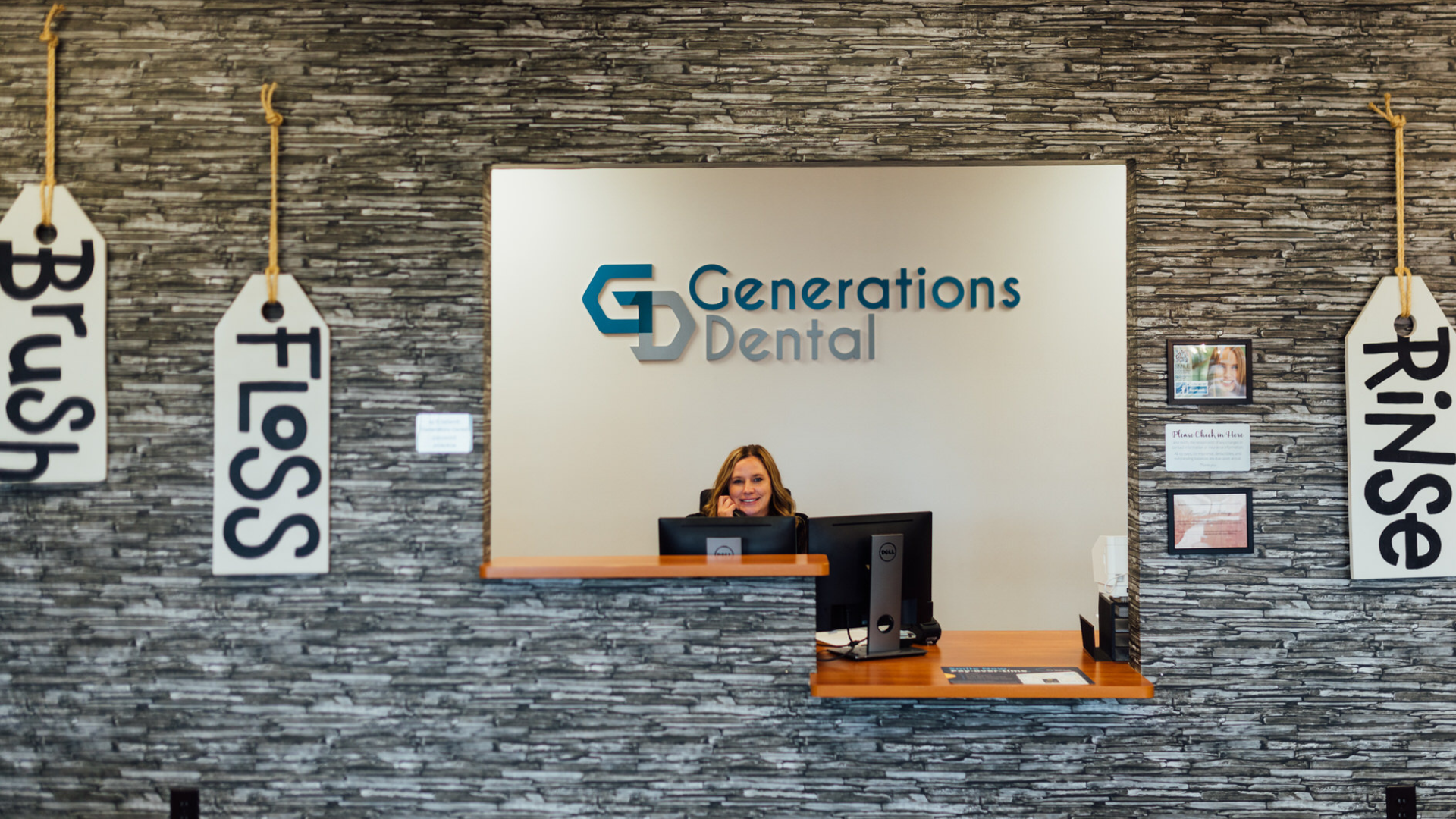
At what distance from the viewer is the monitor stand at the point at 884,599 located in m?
2.82

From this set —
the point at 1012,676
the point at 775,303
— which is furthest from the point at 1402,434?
the point at 775,303

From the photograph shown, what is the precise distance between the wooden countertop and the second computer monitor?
0.25 metres

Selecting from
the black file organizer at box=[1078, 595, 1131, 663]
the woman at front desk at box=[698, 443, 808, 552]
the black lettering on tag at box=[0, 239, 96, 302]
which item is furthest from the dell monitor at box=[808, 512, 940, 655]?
the black lettering on tag at box=[0, 239, 96, 302]

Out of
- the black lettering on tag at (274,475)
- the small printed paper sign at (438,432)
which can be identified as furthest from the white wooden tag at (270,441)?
the small printed paper sign at (438,432)

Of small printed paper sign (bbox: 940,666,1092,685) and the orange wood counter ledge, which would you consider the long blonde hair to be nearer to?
the orange wood counter ledge

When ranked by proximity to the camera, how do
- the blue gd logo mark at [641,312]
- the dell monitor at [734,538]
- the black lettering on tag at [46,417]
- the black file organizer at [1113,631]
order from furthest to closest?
1. the blue gd logo mark at [641,312]
2. the dell monitor at [734,538]
3. the black file organizer at [1113,631]
4. the black lettering on tag at [46,417]

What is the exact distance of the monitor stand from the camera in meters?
2.82

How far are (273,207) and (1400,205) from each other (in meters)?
3.41

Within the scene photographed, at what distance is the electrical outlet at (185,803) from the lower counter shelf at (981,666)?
3.28ft

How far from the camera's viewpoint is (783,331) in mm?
4480

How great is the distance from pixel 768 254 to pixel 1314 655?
2.94 meters

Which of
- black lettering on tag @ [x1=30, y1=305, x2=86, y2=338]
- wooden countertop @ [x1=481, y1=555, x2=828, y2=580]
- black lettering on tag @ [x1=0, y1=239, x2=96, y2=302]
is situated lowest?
wooden countertop @ [x1=481, y1=555, x2=828, y2=580]

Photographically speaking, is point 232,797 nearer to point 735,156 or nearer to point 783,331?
point 735,156

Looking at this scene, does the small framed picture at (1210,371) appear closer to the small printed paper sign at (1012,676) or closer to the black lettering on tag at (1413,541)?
the black lettering on tag at (1413,541)
